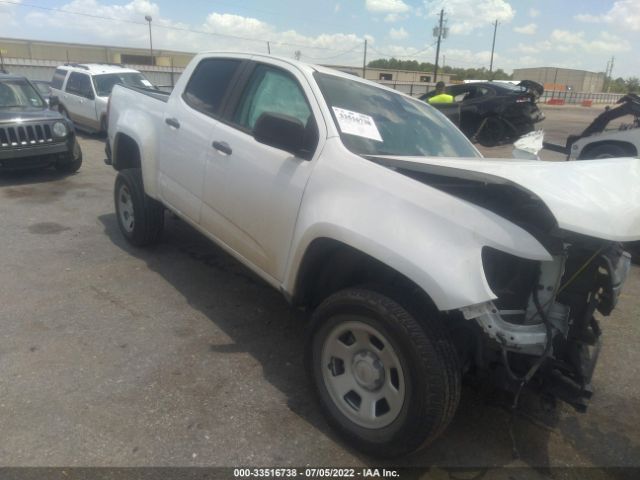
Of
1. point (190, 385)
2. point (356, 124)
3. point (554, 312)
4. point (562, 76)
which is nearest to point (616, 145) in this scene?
point (356, 124)

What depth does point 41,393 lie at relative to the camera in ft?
9.53

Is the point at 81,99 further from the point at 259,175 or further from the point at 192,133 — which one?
the point at 259,175

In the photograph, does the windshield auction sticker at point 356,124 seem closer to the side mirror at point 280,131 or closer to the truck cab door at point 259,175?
the truck cab door at point 259,175

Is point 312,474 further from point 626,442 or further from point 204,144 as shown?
point 204,144

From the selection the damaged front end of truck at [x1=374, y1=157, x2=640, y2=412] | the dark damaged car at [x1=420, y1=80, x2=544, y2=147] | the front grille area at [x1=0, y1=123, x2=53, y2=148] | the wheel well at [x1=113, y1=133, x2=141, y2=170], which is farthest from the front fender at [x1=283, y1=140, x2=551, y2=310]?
the dark damaged car at [x1=420, y1=80, x2=544, y2=147]

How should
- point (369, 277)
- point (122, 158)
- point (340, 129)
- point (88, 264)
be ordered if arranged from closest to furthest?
point (369, 277) → point (340, 129) → point (88, 264) → point (122, 158)

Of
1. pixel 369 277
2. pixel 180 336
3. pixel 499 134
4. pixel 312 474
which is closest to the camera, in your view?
pixel 312 474

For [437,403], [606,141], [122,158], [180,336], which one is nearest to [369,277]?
[437,403]

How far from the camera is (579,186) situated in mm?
2279

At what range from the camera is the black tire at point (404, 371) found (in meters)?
Answer: 2.22

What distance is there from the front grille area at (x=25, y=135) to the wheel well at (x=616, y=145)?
897cm

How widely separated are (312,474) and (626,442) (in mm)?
1795

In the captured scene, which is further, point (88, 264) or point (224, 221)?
point (88, 264)

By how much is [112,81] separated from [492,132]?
10054 millimetres
